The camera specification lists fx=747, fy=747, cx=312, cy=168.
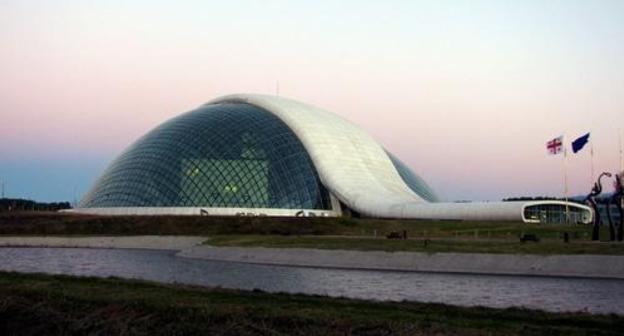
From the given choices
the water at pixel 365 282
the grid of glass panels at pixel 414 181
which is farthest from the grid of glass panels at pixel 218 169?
the water at pixel 365 282

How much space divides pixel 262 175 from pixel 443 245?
Answer: 131 ft

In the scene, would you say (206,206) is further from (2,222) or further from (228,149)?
(2,222)

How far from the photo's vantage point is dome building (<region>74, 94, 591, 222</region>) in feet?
256

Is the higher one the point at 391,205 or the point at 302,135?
the point at 302,135

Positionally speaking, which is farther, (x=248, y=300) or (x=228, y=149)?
(x=228, y=149)

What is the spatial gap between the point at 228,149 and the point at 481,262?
49.4 m

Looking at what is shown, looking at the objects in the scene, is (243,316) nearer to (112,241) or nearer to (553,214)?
(112,241)

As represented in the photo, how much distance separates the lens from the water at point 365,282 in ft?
82.3

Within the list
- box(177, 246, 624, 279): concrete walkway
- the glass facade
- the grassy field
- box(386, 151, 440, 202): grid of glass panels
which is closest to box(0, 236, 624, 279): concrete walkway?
box(177, 246, 624, 279): concrete walkway

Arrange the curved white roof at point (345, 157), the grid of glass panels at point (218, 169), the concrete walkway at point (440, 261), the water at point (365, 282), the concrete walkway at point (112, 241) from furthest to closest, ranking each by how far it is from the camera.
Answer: the curved white roof at point (345, 157) < the grid of glass panels at point (218, 169) < the concrete walkway at point (112, 241) < the concrete walkway at point (440, 261) < the water at point (365, 282)

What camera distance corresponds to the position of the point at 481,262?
3803 cm

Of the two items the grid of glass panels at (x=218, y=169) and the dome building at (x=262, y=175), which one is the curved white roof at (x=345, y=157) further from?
the grid of glass panels at (x=218, y=169)

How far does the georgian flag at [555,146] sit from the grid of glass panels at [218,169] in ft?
82.9

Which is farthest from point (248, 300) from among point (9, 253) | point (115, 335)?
point (9, 253)
